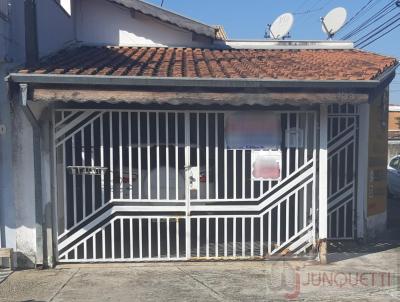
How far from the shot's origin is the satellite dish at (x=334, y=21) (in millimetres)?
10156

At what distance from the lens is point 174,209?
6.86 meters

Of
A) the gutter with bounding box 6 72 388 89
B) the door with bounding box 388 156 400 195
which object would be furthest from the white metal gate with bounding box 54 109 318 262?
the door with bounding box 388 156 400 195

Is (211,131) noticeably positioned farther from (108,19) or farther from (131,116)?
(108,19)

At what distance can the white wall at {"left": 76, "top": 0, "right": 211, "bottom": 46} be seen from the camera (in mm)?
8961

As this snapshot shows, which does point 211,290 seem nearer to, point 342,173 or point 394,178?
point 342,173

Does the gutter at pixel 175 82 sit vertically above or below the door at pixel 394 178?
above

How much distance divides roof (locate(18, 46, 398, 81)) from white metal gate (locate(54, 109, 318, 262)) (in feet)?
2.22

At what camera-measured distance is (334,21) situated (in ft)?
33.7

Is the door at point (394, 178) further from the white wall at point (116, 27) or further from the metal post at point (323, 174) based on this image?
the white wall at point (116, 27)

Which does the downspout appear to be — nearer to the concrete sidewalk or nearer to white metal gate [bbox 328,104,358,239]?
the concrete sidewalk

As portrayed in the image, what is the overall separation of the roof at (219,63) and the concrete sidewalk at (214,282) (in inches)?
107

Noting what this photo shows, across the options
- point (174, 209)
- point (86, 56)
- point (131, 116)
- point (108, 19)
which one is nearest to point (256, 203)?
point (174, 209)

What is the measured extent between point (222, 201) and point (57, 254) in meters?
2.60

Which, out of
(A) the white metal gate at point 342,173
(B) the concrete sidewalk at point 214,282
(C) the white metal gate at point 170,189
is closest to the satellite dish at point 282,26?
(A) the white metal gate at point 342,173
